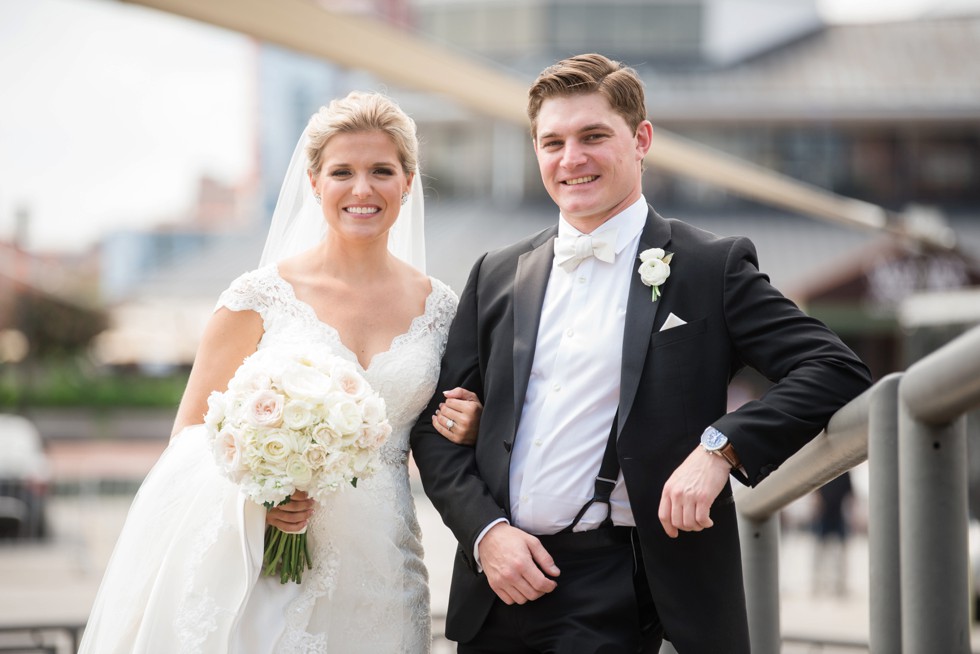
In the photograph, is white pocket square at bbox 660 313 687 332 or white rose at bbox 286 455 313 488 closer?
white pocket square at bbox 660 313 687 332

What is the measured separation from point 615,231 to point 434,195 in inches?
1011

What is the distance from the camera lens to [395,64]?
541 centimetres

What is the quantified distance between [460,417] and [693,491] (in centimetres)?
71

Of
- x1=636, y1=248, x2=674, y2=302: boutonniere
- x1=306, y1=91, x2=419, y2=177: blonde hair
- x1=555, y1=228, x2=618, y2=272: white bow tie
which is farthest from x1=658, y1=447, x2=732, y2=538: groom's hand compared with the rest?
x1=306, y1=91, x2=419, y2=177: blonde hair

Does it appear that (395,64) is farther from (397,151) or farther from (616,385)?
(616,385)

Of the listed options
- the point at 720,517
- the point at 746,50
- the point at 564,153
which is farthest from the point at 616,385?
the point at 746,50

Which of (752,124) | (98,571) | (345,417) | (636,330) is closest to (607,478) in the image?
(636,330)

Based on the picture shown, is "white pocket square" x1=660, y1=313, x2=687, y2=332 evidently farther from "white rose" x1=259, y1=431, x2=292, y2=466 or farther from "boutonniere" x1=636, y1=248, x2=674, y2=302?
"white rose" x1=259, y1=431, x2=292, y2=466

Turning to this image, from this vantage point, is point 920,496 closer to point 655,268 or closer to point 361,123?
point 655,268

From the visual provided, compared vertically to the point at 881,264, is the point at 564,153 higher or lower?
lower

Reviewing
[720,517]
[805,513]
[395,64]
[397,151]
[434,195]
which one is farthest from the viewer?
[434,195]

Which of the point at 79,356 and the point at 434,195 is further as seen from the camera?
the point at 79,356

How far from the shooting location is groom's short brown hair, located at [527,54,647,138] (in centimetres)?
276

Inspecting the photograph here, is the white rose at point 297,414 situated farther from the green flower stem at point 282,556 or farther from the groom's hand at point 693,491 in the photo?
the groom's hand at point 693,491
